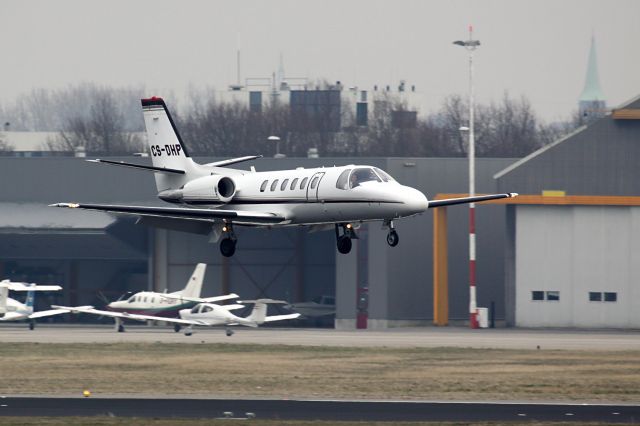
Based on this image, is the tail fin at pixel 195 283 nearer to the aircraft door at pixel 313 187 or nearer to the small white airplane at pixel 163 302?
the small white airplane at pixel 163 302

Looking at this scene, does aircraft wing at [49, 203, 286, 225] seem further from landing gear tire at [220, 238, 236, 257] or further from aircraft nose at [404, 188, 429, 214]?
aircraft nose at [404, 188, 429, 214]

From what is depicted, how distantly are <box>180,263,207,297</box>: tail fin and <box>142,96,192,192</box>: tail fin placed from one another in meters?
27.9

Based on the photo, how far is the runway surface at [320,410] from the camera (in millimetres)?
34781

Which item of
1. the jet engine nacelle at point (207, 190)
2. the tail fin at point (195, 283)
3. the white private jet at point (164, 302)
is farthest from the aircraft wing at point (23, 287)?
the jet engine nacelle at point (207, 190)

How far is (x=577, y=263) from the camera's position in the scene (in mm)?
67688

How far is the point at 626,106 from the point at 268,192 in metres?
34.2

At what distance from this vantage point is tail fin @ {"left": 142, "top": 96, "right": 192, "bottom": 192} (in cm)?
4262

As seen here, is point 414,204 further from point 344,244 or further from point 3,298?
point 3,298

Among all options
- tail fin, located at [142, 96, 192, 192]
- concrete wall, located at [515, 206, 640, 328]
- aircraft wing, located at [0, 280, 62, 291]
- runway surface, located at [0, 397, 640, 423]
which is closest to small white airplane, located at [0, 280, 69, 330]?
aircraft wing, located at [0, 280, 62, 291]

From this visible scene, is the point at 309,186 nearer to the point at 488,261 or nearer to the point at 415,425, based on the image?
the point at 415,425

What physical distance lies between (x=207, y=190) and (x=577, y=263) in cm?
3286

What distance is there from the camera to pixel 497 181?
68.4 metres

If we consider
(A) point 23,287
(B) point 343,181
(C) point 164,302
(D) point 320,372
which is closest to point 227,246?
(B) point 343,181

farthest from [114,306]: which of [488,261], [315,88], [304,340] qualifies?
[315,88]
